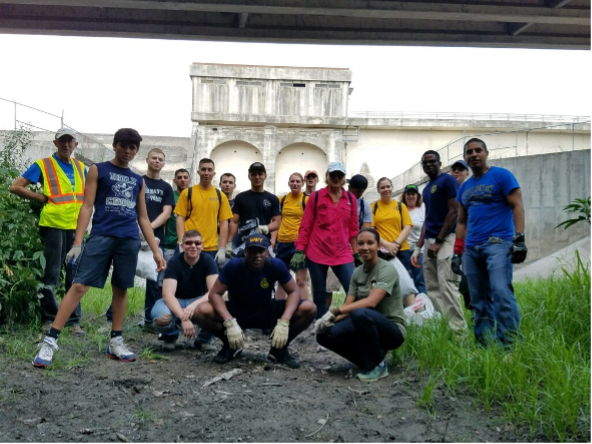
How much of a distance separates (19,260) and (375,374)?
379 cm

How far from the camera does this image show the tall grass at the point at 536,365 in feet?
12.2

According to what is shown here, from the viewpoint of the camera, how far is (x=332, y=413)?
4.00 m

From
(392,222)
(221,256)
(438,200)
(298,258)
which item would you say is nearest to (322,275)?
(298,258)

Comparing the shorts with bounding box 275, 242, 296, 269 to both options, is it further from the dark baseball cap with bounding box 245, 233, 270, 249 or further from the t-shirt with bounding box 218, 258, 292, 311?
the dark baseball cap with bounding box 245, 233, 270, 249

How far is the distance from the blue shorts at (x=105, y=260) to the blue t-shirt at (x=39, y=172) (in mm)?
1247

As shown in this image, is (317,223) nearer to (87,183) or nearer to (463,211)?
(463,211)

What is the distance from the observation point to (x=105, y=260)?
5.30 metres

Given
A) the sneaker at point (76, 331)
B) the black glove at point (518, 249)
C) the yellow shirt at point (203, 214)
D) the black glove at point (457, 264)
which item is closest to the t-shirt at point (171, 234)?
the yellow shirt at point (203, 214)

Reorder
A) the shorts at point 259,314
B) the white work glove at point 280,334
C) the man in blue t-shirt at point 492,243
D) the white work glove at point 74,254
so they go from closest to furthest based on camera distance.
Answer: the man in blue t-shirt at point 492,243 → the white work glove at point 74,254 → the white work glove at point 280,334 → the shorts at point 259,314

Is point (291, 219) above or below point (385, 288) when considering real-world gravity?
above

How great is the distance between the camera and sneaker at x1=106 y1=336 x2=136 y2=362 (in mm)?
5440

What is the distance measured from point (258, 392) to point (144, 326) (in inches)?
107

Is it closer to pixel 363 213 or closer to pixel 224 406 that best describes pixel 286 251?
pixel 363 213

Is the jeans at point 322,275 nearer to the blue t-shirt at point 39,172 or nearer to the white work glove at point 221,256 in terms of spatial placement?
the white work glove at point 221,256
